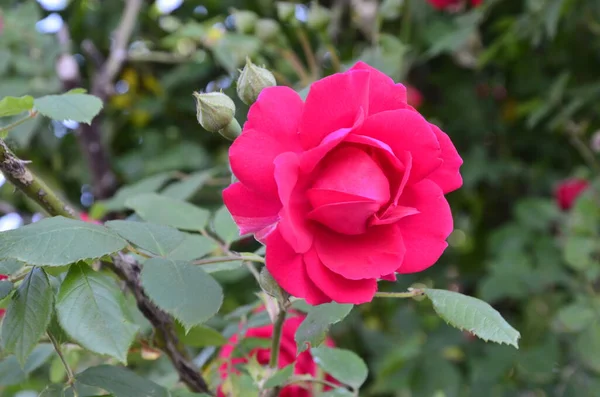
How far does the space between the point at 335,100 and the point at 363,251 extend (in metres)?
0.10

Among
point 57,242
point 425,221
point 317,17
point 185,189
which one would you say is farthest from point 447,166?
point 317,17

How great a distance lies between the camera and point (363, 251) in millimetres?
417

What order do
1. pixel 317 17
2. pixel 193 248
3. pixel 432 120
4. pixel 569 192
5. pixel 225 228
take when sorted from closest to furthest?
pixel 193 248
pixel 225 228
pixel 317 17
pixel 569 192
pixel 432 120

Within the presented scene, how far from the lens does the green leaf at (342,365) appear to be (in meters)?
0.59

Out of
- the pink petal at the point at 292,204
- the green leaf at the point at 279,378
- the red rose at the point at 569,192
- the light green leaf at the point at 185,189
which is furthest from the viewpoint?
the red rose at the point at 569,192

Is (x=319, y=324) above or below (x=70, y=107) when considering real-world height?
below

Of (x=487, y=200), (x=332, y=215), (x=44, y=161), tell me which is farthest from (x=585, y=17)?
(x=44, y=161)

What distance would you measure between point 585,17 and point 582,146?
0.90 feet

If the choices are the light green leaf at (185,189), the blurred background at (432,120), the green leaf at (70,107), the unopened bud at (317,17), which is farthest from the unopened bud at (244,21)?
the green leaf at (70,107)

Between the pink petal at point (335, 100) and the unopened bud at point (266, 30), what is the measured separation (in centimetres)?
83

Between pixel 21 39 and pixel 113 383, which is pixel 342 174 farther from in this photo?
pixel 21 39

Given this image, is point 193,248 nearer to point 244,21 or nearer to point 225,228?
point 225,228

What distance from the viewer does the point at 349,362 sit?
2.01 feet

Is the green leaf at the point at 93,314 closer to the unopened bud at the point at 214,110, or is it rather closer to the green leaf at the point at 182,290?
the green leaf at the point at 182,290
